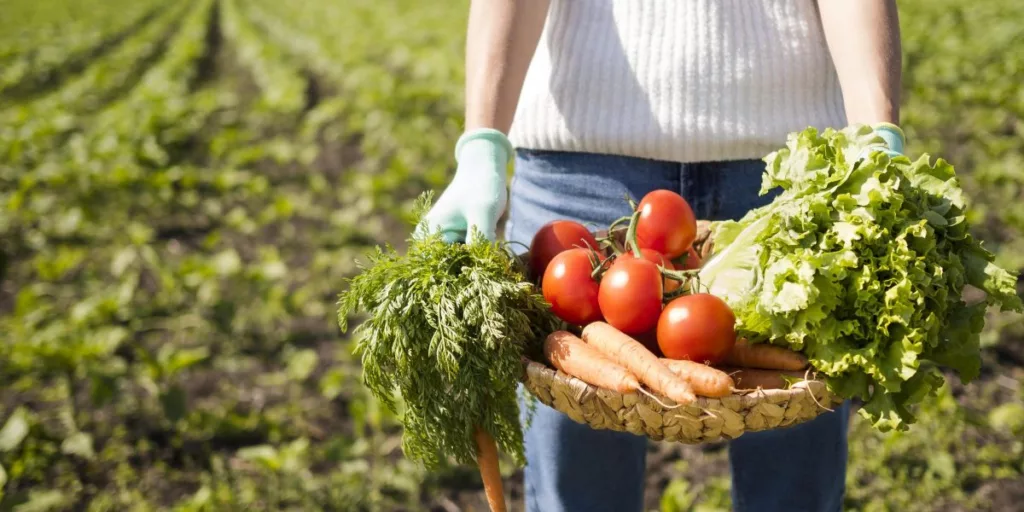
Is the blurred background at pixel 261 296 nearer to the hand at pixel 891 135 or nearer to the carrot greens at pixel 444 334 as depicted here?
the carrot greens at pixel 444 334

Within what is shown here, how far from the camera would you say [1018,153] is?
7.23m

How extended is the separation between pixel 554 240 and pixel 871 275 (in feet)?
2.45

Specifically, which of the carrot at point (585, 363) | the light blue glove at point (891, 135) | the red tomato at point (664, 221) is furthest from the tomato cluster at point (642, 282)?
the light blue glove at point (891, 135)

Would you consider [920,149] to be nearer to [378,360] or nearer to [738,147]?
[738,147]

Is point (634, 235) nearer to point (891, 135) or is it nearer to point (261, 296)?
point (891, 135)

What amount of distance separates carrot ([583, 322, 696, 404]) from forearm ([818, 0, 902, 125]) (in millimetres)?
752

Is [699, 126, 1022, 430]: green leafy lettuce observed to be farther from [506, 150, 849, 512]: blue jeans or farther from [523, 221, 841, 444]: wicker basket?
[506, 150, 849, 512]: blue jeans

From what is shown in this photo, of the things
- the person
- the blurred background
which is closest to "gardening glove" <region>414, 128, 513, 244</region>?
the person

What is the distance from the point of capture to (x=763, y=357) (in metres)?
1.98

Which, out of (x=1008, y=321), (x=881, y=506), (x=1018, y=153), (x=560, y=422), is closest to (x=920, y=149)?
(x=1018, y=153)

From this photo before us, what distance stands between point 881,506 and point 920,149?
453 cm

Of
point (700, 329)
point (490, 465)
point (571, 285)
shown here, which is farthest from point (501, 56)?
point (490, 465)

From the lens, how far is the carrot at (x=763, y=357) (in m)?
1.94

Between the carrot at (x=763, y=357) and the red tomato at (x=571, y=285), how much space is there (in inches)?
13.7
